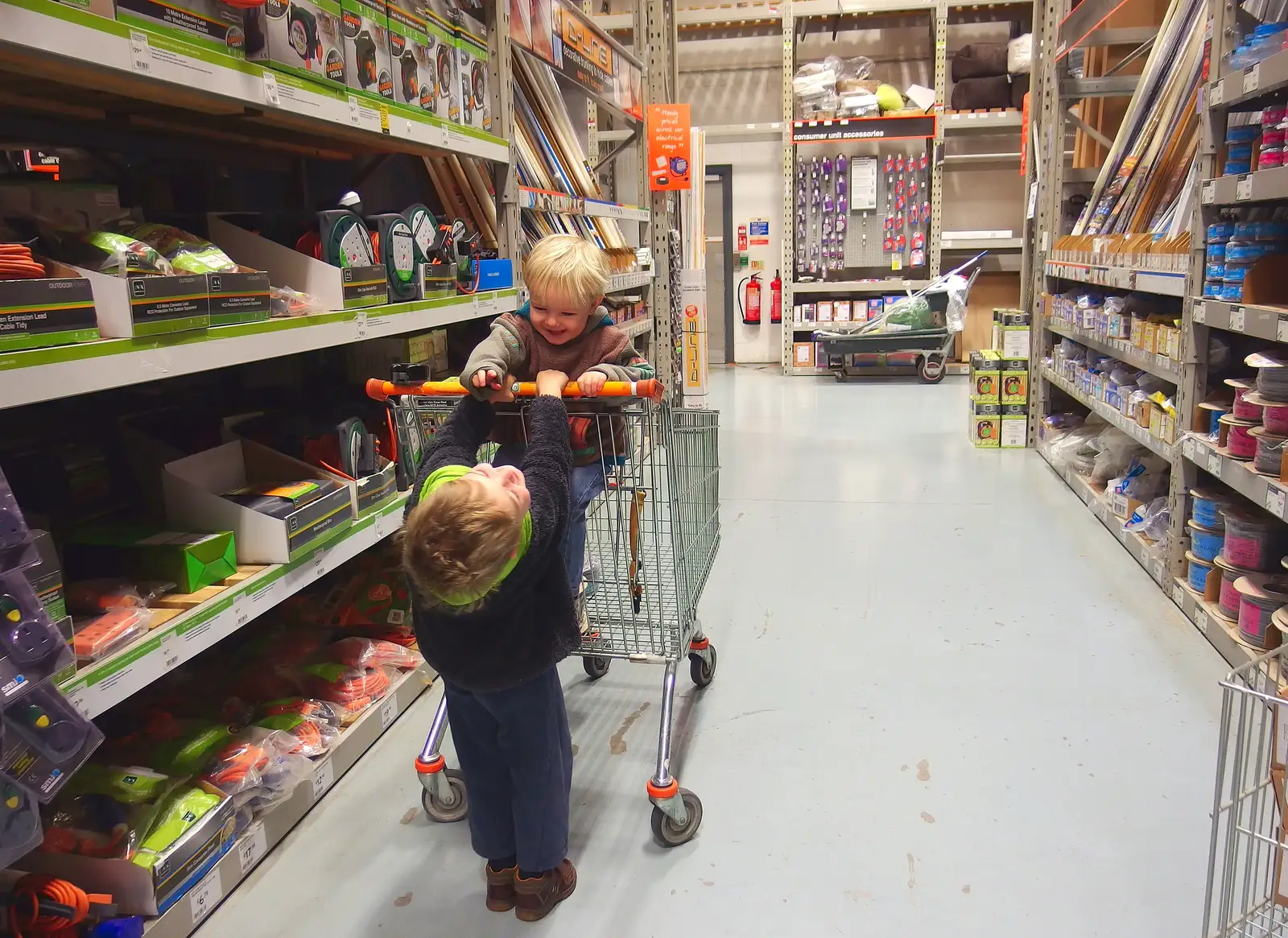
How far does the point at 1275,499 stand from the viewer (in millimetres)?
2424

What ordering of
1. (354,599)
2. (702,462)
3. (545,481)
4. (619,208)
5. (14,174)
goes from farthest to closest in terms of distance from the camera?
(619,208) → (354,599) → (702,462) → (14,174) → (545,481)

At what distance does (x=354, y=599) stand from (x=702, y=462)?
117cm

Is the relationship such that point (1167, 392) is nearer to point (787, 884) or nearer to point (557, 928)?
point (787, 884)

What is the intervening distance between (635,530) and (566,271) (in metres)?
0.58

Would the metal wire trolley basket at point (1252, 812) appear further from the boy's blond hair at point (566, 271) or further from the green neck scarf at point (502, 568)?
the boy's blond hair at point (566, 271)

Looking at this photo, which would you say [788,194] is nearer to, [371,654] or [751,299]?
[751,299]

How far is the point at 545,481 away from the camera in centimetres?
160

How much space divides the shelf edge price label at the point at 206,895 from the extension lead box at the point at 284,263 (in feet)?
4.09

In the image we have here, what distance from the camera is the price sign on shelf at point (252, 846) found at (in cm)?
187

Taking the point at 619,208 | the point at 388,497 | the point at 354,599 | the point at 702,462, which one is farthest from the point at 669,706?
the point at 619,208

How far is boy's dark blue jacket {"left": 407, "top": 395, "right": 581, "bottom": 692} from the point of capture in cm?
156

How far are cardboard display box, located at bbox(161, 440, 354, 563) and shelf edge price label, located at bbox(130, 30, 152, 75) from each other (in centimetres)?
82

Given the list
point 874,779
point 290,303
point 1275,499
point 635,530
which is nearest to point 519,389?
point 635,530

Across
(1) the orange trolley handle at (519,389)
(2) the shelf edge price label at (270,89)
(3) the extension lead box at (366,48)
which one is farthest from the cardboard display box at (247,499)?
(3) the extension lead box at (366,48)
